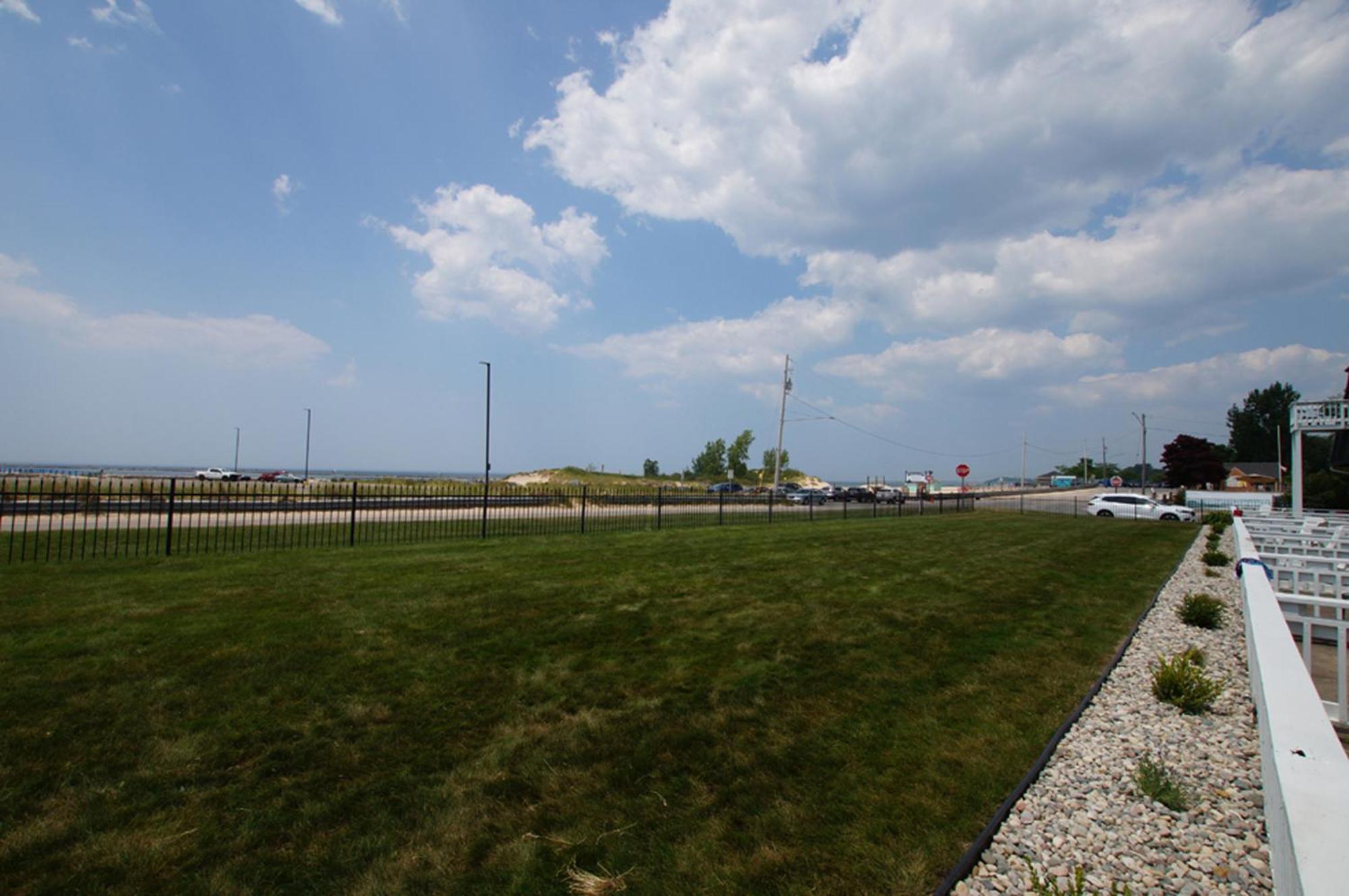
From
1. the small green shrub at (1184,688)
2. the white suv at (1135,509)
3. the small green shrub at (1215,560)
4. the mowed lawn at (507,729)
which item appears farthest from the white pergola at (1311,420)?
the white suv at (1135,509)

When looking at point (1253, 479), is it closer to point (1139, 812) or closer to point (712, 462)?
point (712, 462)

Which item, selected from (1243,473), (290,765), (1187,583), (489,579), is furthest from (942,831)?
(1243,473)

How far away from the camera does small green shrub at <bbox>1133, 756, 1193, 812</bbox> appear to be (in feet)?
11.1

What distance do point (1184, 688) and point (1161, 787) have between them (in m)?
1.95

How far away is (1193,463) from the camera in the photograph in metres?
64.2

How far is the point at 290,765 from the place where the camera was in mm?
3598

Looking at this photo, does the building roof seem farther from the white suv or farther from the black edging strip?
the black edging strip

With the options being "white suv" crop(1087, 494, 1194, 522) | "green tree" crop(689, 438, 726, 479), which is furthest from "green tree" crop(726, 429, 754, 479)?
"white suv" crop(1087, 494, 1194, 522)

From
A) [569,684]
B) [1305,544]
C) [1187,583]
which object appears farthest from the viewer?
[1187,583]

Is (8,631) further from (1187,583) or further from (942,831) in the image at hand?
(1187,583)

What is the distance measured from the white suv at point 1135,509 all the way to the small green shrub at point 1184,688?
31.1 metres

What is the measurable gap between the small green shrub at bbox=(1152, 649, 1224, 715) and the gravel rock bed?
3.1 inches

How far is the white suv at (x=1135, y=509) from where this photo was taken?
100 feet

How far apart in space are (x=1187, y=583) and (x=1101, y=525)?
15.5 metres
